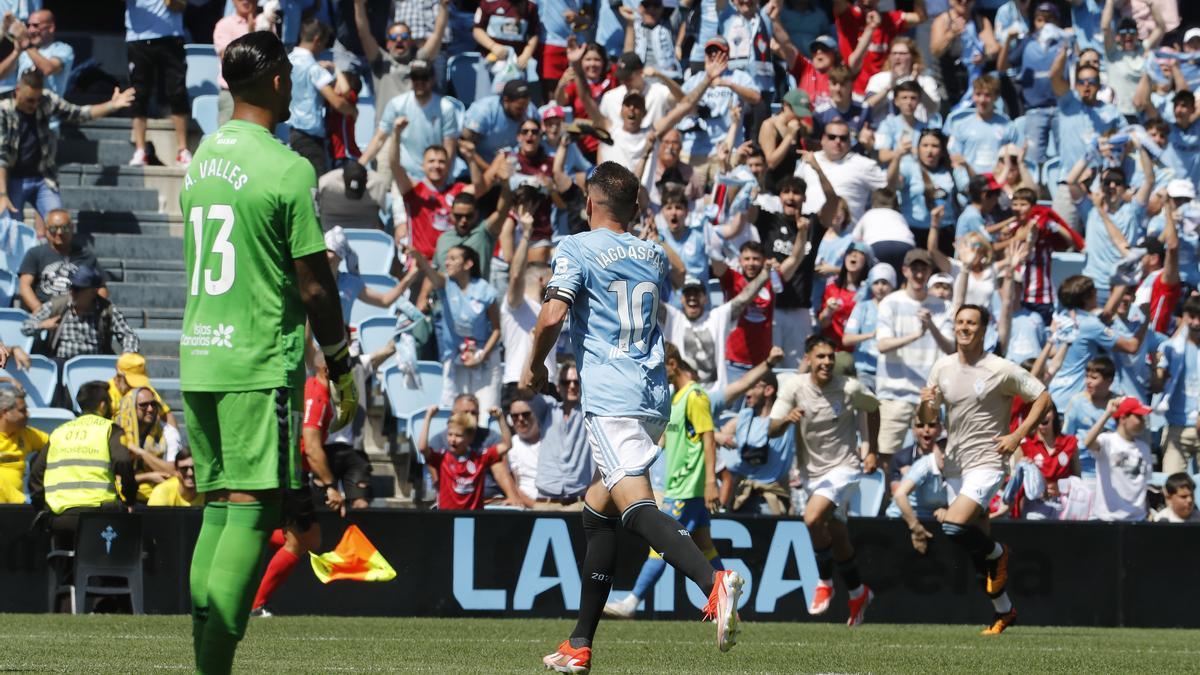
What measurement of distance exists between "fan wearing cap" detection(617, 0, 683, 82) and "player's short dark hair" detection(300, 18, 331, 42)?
3.33 metres

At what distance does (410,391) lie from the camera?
1595 centimetres

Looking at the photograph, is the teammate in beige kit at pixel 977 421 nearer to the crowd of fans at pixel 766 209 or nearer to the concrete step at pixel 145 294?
the crowd of fans at pixel 766 209

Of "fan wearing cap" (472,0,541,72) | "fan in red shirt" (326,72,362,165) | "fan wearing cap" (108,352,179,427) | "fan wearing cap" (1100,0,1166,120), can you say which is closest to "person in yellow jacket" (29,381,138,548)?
"fan wearing cap" (108,352,179,427)

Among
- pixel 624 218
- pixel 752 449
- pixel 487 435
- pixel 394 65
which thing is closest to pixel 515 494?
pixel 487 435

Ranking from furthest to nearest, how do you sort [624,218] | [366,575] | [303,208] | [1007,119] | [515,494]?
[1007,119] → [515,494] → [366,575] → [624,218] → [303,208]

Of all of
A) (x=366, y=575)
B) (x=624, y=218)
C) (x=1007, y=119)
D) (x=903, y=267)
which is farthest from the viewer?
(x=1007, y=119)

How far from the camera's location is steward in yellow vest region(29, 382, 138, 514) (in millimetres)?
13164

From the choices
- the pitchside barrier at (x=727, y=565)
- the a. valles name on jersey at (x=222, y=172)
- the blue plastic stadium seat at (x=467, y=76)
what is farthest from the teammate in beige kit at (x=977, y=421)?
the blue plastic stadium seat at (x=467, y=76)

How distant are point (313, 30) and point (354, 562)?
6.55 meters

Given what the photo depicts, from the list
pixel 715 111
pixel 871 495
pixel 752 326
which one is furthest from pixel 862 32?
pixel 871 495

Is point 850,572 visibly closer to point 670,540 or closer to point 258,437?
point 670,540

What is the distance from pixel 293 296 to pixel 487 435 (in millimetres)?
8968

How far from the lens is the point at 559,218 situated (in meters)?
17.3

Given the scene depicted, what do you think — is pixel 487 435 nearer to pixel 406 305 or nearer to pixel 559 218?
pixel 406 305
